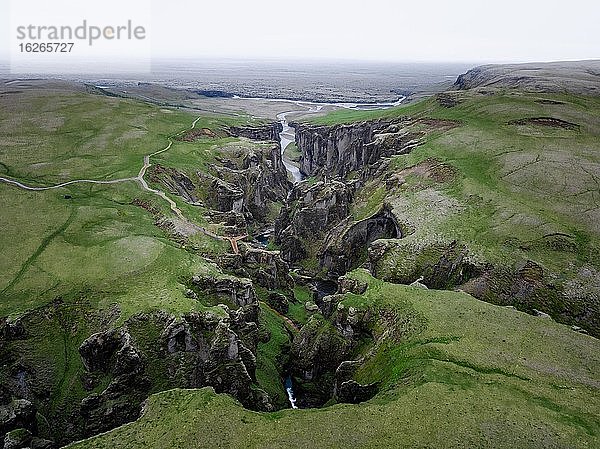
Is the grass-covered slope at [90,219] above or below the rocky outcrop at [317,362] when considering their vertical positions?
above

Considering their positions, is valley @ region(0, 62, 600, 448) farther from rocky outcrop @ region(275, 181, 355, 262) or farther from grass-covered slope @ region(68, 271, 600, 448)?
rocky outcrop @ region(275, 181, 355, 262)

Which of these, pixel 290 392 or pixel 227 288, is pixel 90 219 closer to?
pixel 227 288

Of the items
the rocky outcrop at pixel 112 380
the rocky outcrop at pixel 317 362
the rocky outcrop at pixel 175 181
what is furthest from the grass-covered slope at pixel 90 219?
the rocky outcrop at pixel 317 362

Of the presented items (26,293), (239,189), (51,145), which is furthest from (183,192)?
(26,293)

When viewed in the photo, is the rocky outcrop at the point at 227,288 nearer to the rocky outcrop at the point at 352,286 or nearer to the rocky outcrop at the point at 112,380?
the rocky outcrop at the point at 112,380

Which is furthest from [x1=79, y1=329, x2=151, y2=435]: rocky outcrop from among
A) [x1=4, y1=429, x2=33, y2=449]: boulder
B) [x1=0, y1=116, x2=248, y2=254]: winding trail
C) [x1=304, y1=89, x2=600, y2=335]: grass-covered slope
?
[x1=304, y1=89, x2=600, y2=335]: grass-covered slope

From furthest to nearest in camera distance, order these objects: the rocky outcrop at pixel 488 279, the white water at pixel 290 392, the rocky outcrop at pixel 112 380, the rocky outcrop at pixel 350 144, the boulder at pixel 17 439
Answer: the rocky outcrop at pixel 350 144, the white water at pixel 290 392, the rocky outcrop at pixel 488 279, the rocky outcrop at pixel 112 380, the boulder at pixel 17 439

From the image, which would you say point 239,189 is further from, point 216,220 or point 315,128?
point 315,128

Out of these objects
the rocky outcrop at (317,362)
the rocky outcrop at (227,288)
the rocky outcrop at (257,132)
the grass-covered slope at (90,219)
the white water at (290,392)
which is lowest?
the white water at (290,392)
